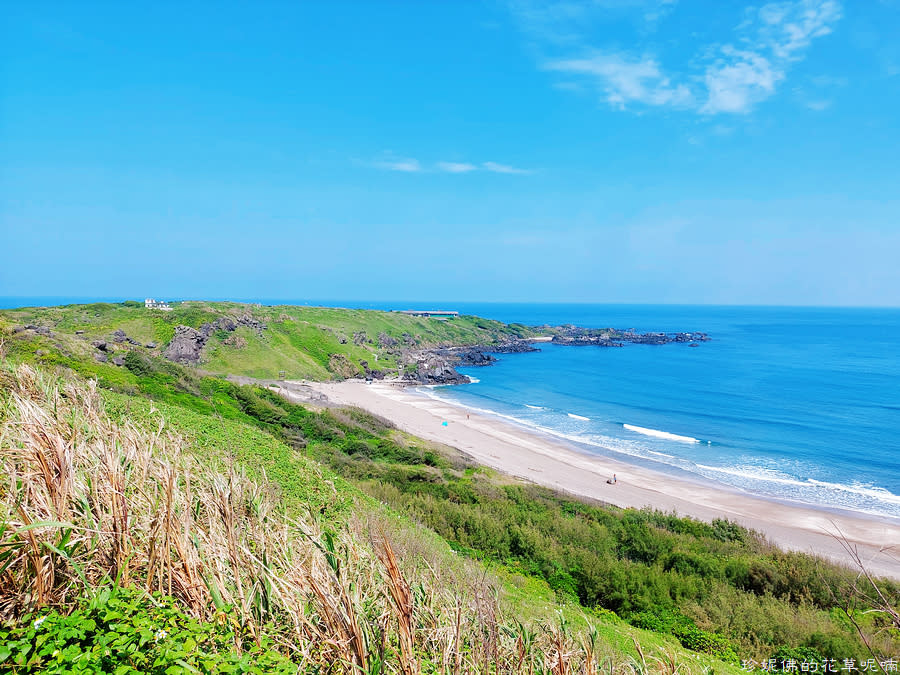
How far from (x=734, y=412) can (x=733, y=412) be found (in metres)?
0.08

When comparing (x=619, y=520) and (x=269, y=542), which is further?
(x=619, y=520)

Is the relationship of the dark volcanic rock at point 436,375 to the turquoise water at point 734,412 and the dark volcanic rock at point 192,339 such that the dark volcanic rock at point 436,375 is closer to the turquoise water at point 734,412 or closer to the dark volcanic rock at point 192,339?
the turquoise water at point 734,412

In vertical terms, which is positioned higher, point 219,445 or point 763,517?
point 219,445

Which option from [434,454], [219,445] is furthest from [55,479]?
[434,454]

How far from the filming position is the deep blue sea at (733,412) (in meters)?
28.3

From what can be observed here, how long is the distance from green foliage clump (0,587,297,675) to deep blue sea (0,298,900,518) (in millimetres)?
30554

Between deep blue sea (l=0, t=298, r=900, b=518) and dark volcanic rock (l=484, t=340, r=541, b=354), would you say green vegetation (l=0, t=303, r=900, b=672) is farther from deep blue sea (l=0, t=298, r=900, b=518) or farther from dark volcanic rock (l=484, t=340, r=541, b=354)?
dark volcanic rock (l=484, t=340, r=541, b=354)

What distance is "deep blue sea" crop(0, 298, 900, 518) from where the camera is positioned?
92.7 feet

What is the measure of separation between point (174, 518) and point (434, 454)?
2225cm

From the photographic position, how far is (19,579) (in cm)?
273

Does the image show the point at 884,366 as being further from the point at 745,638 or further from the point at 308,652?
the point at 308,652

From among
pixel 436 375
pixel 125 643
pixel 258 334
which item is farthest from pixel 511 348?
pixel 125 643

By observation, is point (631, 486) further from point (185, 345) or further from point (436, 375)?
point (185, 345)

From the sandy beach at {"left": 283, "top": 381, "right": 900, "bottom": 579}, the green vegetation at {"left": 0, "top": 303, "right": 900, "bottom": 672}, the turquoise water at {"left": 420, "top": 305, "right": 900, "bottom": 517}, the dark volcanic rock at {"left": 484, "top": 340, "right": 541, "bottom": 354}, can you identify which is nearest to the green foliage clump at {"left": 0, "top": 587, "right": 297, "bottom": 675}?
the green vegetation at {"left": 0, "top": 303, "right": 900, "bottom": 672}
